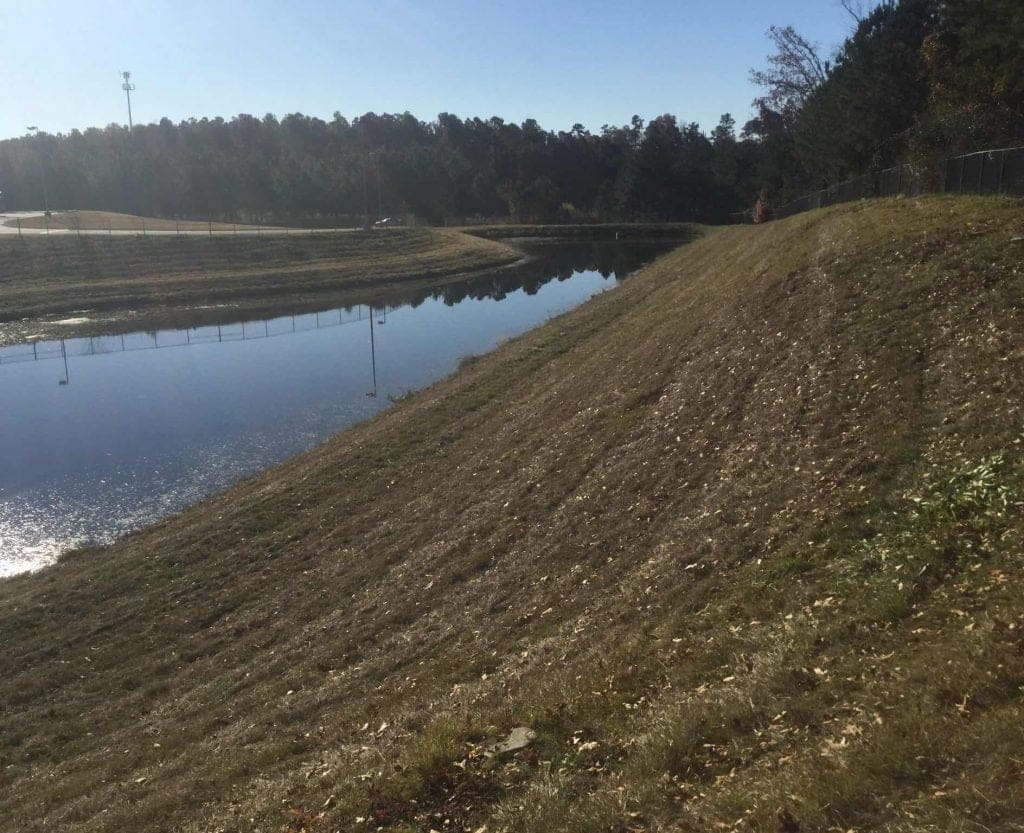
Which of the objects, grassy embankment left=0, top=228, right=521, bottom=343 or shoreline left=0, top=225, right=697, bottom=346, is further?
grassy embankment left=0, top=228, right=521, bottom=343

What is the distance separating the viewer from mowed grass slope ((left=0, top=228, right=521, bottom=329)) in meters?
56.4

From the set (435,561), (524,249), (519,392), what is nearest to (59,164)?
(524,249)

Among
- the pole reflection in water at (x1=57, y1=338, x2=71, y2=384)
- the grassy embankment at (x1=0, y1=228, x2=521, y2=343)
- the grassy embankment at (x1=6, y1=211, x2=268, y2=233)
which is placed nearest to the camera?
the pole reflection in water at (x1=57, y1=338, x2=71, y2=384)

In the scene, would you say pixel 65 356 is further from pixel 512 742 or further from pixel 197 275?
pixel 512 742

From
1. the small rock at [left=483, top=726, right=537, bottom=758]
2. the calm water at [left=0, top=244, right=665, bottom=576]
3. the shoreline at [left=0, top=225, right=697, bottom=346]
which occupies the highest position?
the shoreline at [left=0, top=225, right=697, bottom=346]

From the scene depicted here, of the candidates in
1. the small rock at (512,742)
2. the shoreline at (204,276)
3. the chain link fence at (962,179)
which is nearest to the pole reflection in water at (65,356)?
the shoreline at (204,276)

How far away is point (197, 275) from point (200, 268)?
2473mm

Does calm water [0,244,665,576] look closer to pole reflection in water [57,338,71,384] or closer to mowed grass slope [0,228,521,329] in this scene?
pole reflection in water [57,338,71,384]

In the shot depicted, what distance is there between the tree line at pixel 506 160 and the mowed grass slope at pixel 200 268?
32.0 meters

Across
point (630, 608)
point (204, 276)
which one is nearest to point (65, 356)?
point (204, 276)

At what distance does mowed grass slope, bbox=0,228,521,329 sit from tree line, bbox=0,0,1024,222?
105 ft

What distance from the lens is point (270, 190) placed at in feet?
396

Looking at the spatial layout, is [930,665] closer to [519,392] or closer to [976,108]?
[519,392]

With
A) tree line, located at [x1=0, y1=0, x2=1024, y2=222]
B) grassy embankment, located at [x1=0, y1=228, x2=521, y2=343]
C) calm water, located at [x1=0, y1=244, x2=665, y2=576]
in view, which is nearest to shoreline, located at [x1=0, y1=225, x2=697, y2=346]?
grassy embankment, located at [x1=0, y1=228, x2=521, y2=343]
